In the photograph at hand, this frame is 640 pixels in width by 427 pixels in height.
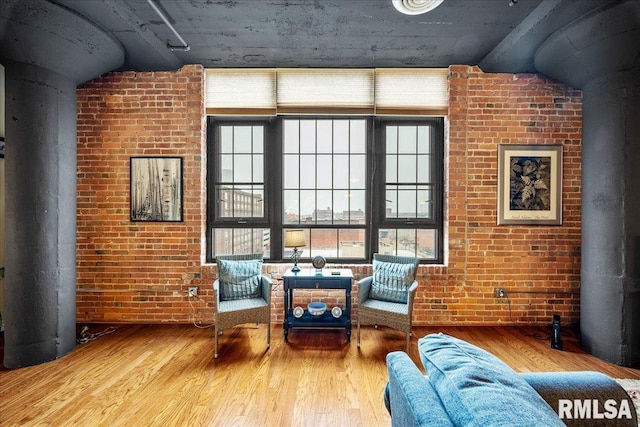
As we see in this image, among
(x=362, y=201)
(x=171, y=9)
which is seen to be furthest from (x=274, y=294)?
(x=171, y=9)

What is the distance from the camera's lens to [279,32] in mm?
3299

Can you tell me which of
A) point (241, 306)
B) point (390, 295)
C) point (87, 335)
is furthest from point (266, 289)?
point (87, 335)

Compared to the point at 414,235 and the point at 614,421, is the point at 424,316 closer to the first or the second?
the point at 414,235

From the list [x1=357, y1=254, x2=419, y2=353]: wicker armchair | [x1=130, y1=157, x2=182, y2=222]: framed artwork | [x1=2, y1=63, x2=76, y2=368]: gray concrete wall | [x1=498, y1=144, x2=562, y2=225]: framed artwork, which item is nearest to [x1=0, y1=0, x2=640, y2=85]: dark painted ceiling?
[x1=2, y1=63, x2=76, y2=368]: gray concrete wall

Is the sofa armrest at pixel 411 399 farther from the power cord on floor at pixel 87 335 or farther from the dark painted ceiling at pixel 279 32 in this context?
the power cord on floor at pixel 87 335

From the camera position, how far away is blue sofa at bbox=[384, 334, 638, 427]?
931mm

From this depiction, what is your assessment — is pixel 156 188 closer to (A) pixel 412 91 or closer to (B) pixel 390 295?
(B) pixel 390 295

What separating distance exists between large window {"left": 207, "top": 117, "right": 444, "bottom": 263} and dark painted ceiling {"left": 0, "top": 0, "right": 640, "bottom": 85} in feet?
2.67

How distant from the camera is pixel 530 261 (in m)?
4.00

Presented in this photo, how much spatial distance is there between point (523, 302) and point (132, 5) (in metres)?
5.25

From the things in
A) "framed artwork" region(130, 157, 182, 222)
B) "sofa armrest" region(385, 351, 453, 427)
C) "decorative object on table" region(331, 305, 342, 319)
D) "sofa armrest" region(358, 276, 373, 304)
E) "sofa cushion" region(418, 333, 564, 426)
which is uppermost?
"framed artwork" region(130, 157, 182, 222)

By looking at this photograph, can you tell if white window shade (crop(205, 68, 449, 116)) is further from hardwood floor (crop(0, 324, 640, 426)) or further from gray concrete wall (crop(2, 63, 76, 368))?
hardwood floor (crop(0, 324, 640, 426))

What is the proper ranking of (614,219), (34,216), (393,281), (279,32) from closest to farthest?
(34,216)
(614,219)
(279,32)
(393,281)

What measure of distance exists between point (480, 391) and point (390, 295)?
2601 millimetres
